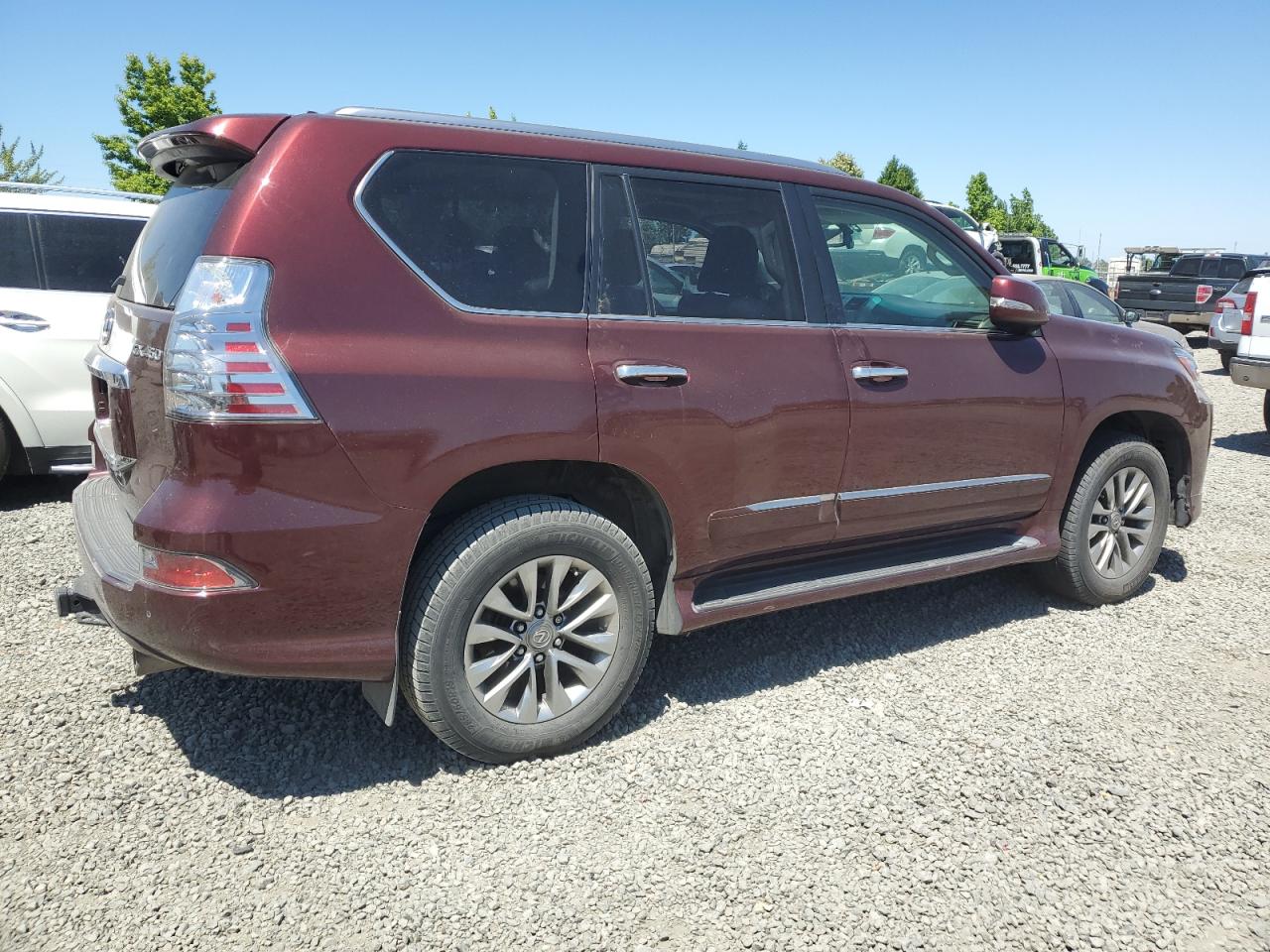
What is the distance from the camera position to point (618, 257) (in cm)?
314

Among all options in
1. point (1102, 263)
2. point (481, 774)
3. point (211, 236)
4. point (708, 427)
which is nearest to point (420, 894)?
point (481, 774)

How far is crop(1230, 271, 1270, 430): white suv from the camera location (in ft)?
28.7

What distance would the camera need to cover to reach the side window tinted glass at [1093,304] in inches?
438

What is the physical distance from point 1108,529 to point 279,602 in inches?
152

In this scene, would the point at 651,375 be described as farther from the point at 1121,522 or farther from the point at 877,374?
the point at 1121,522

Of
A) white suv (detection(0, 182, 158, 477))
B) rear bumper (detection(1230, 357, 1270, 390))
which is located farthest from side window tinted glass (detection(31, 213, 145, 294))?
rear bumper (detection(1230, 357, 1270, 390))

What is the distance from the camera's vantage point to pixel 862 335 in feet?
11.9

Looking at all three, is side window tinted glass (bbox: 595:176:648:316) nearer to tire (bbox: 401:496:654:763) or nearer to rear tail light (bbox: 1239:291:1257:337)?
tire (bbox: 401:496:654:763)

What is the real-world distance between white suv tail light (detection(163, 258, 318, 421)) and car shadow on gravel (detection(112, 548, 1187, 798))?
4.04ft

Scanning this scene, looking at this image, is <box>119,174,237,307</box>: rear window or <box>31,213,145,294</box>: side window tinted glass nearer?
<box>119,174,237,307</box>: rear window

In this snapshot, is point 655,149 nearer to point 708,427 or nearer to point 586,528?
point 708,427

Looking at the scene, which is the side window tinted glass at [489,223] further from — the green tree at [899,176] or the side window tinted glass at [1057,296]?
the green tree at [899,176]

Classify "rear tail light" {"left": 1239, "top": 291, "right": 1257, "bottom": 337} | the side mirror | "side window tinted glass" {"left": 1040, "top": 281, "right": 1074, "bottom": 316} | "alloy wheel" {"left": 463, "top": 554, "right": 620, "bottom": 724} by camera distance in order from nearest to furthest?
"alloy wheel" {"left": 463, "top": 554, "right": 620, "bottom": 724} → the side mirror → "rear tail light" {"left": 1239, "top": 291, "right": 1257, "bottom": 337} → "side window tinted glass" {"left": 1040, "top": 281, "right": 1074, "bottom": 316}

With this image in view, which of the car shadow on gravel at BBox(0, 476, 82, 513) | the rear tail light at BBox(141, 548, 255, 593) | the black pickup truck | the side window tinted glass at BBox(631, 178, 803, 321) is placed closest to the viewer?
the rear tail light at BBox(141, 548, 255, 593)
